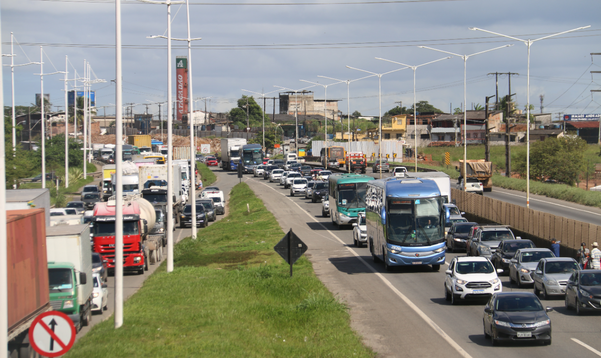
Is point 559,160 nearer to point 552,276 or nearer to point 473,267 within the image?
point 552,276

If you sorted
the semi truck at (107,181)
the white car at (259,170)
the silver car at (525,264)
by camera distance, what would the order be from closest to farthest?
the silver car at (525,264), the semi truck at (107,181), the white car at (259,170)

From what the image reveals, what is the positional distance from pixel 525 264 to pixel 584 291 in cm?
529

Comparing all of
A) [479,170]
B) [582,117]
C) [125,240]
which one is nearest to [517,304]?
[125,240]

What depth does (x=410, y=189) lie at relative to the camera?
25.0 meters

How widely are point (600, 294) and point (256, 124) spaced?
17345cm

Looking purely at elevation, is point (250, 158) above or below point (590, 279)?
above

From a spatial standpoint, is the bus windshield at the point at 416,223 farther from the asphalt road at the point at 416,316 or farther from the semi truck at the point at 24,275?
Result: the semi truck at the point at 24,275

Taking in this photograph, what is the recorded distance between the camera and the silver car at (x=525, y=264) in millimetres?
22731

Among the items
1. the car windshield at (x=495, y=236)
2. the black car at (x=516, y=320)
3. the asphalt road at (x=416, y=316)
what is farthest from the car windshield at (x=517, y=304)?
the car windshield at (x=495, y=236)

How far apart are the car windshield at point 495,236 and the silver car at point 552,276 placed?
837cm

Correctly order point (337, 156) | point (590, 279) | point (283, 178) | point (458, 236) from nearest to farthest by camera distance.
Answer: point (590, 279), point (458, 236), point (283, 178), point (337, 156)

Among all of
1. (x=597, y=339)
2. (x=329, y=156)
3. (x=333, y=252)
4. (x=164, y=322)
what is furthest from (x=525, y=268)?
(x=329, y=156)

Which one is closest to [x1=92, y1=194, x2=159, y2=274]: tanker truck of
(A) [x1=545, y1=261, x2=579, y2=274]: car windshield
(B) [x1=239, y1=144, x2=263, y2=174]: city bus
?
(A) [x1=545, y1=261, x2=579, y2=274]: car windshield

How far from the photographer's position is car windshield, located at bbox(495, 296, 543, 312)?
15.0 metres
